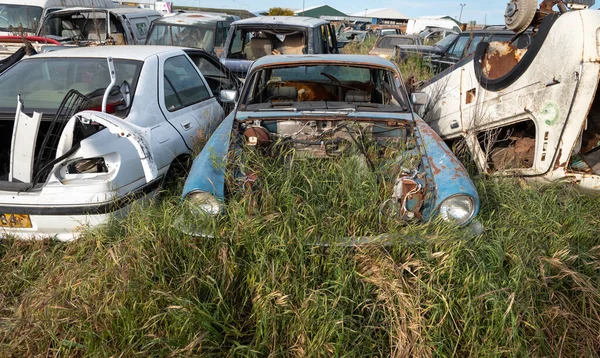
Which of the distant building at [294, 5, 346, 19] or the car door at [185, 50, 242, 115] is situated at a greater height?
the distant building at [294, 5, 346, 19]

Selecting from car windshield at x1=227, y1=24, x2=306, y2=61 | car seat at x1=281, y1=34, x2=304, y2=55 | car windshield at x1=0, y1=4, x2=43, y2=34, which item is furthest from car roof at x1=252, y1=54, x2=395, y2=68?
car windshield at x1=0, y1=4, x2=43, y2=34

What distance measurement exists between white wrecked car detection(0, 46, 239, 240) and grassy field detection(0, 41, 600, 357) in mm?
233

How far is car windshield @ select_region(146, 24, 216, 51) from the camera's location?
27.7 ft

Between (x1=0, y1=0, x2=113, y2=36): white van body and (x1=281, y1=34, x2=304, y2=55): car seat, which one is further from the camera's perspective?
(x1=0, y1=0, x2=113, y2=36): white van body

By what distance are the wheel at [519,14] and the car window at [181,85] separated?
10.4 feet

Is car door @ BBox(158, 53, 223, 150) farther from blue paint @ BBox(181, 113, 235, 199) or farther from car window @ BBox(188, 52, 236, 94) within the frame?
car window @ BBox(188, 52, 236, 94)

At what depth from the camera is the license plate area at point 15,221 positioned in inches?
107

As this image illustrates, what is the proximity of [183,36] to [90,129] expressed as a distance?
627 centimetres

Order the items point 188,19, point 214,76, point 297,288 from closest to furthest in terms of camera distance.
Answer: point 297,288, point 214,76, point 188,19

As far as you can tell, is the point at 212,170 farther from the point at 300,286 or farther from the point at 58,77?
the point at 58,77

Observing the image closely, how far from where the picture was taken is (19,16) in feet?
33.9

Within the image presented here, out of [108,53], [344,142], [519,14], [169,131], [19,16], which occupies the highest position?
[19,16]

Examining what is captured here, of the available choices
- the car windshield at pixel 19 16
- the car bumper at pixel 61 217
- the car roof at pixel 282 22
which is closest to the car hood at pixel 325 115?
the car bumper at pixel 61 217

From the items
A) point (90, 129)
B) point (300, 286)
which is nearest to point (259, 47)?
point (90, 129)
